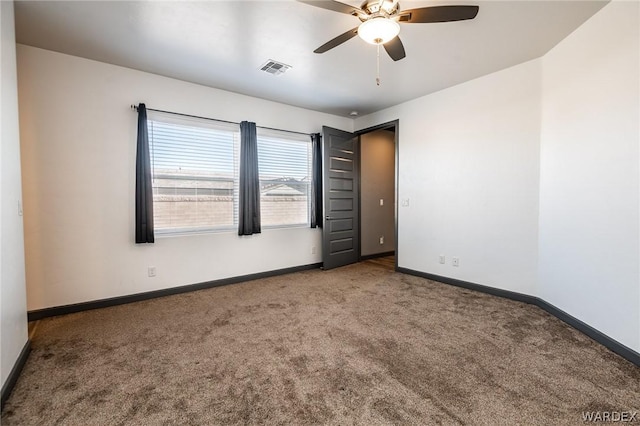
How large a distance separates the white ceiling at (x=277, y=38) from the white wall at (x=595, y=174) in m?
0.31

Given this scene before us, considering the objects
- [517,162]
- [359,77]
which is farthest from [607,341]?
[359,77]

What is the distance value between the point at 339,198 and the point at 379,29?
3.11m

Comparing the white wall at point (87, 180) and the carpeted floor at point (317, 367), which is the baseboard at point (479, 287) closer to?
the carpeted floor at point (317, 367)

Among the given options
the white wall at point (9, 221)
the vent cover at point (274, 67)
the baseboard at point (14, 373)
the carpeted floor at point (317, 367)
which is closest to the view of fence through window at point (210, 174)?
the vent cover at point (274, 67)

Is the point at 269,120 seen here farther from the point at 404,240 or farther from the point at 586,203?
the point at 586,203

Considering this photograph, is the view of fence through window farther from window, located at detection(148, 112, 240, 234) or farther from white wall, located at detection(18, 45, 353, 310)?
white wall, located at detection(18, 45, 353, 310)

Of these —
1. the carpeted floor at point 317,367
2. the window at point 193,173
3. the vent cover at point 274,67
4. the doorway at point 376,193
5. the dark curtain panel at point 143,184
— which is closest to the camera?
the carpeted floor at point 317,367

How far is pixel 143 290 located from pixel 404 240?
12.2 ft

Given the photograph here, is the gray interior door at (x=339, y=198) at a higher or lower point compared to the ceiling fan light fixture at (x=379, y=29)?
lower

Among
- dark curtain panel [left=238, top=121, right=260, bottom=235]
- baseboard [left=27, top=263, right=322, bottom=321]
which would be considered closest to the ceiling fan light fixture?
dark curtain panel [left=238, top=121, right=260, bottom=235]

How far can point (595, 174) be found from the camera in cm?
237

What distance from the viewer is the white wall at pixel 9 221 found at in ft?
5.72

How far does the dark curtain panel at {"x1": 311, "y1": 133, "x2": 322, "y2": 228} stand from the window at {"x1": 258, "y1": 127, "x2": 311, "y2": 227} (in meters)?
0.09

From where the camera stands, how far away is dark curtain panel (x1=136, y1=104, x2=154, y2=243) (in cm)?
325
